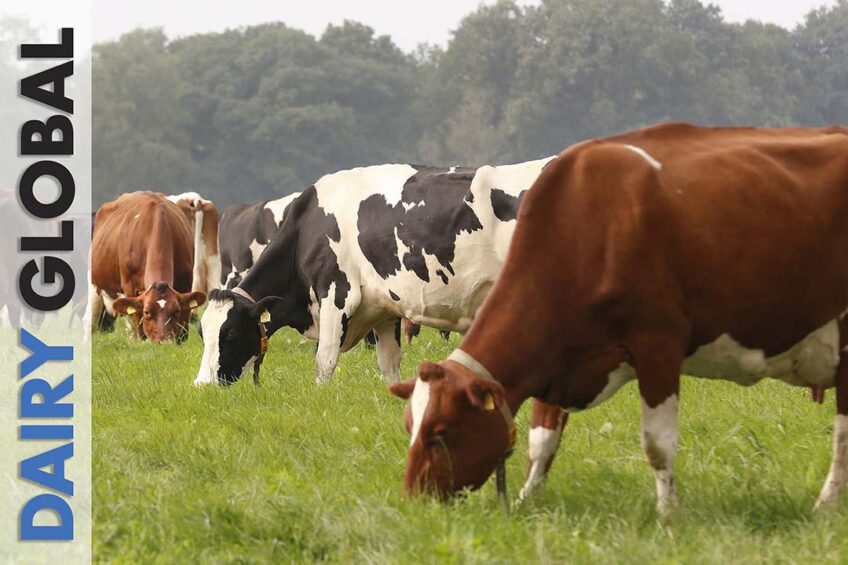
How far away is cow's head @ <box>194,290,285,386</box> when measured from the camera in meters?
10.8

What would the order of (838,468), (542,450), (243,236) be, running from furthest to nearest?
(243,236)
(542,450)
(838,468)

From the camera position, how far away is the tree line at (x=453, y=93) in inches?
2537

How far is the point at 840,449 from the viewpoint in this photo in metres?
6.30

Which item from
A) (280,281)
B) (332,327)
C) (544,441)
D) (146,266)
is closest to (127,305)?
(146,266)

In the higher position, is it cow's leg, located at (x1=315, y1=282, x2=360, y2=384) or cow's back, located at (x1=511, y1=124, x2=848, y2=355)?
cow's back, located at (x1=511, y1=124, x2=848, y2=355)

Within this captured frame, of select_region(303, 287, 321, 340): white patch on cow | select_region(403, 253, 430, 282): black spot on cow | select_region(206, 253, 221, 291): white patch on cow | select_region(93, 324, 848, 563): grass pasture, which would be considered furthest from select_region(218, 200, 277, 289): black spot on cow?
select_region(93, 324, 848, 563): grass pasture

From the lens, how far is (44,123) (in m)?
7.53

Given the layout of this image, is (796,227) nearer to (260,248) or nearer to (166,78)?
(260,248)

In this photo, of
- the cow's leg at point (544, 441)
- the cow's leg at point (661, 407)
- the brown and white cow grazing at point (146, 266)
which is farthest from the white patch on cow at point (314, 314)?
the cow's leg at point (661, 407)

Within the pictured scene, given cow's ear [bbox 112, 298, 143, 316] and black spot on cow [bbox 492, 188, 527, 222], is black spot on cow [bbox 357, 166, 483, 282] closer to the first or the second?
black spot on cow [bbox 492, 188, 527, 222]

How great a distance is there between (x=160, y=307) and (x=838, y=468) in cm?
911

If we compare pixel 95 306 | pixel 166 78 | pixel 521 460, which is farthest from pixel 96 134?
pixel 521 460

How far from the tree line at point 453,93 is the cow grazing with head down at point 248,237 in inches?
1782

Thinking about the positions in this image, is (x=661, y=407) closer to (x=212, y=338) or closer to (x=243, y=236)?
(x=212, y=338)
